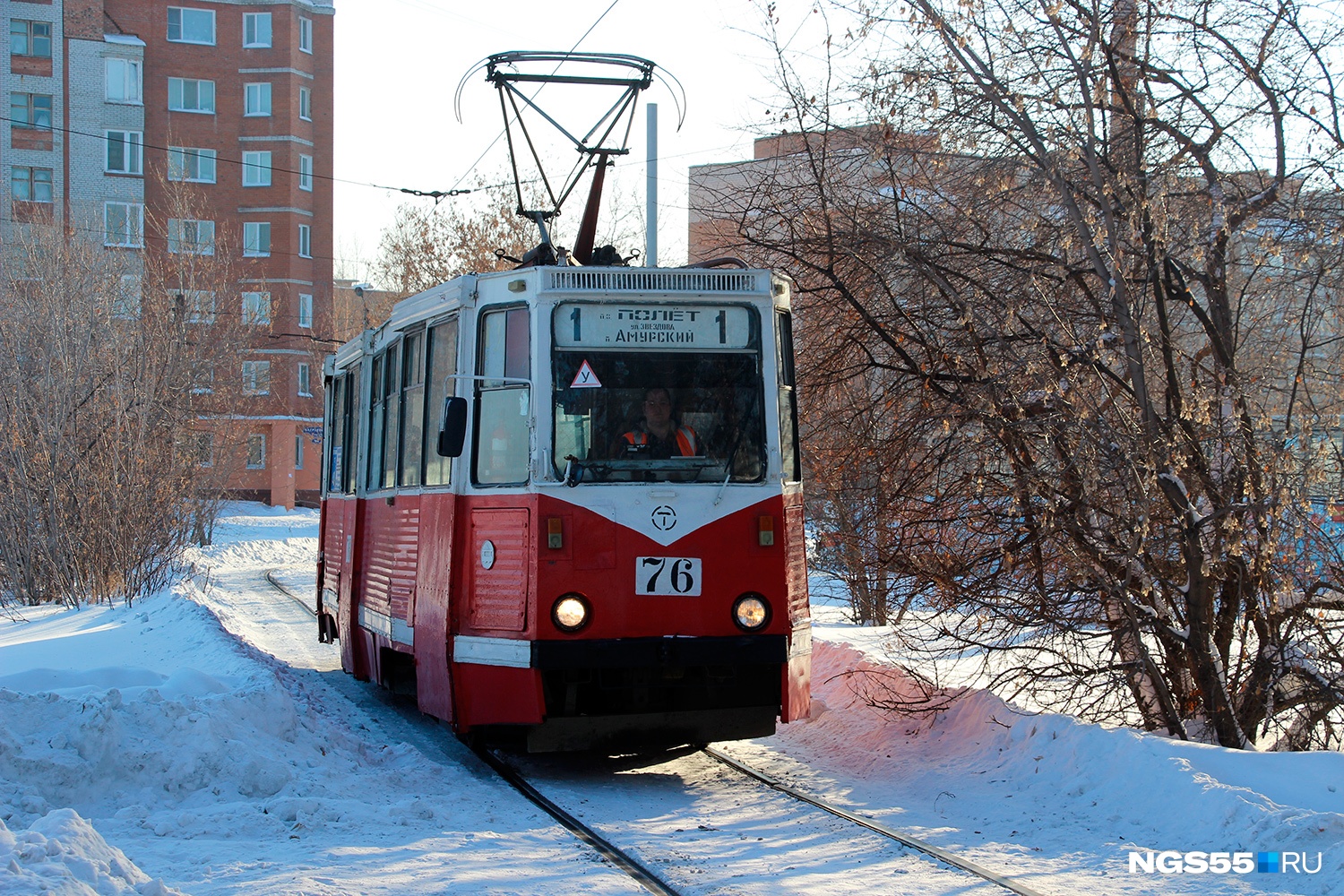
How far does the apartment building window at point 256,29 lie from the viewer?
5219 centimetres

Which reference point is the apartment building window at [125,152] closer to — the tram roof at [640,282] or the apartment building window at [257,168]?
the apartment building window at [257,168]

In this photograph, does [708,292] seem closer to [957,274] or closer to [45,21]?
[957,274]

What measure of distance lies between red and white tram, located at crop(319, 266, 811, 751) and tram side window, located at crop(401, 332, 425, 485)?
0.82 meters

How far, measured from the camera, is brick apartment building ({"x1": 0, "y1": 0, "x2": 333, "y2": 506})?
163ft

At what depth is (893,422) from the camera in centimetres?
1099

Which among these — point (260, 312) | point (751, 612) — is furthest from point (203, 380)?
point (751, 612)

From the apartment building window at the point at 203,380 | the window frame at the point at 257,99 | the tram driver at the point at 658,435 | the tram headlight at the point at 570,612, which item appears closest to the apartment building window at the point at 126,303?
the apartment building window at the point at 203,380

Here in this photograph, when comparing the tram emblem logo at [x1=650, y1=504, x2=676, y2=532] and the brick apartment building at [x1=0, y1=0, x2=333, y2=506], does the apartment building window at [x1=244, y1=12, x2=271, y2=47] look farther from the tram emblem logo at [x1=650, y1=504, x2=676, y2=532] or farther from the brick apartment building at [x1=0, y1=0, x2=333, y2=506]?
the tram emblem logo at [x1=650, y1=504, x2=676, y2=532]

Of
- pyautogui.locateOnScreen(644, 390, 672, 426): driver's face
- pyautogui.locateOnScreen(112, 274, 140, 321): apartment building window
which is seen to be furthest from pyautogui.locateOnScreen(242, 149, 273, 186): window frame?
pyautogui.locateOnScreen(644, 390, 672, 426): driver's face

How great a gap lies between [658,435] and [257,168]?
160 feet

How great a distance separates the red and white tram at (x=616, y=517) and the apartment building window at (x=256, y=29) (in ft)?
159

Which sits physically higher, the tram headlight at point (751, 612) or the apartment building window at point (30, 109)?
the apartment building window at point (30, 109)

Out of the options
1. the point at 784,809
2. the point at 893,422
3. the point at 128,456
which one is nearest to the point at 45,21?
the point at 128,456

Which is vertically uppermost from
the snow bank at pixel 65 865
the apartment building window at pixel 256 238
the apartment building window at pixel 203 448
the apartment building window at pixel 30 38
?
the apartment building window at pixel 30 38
